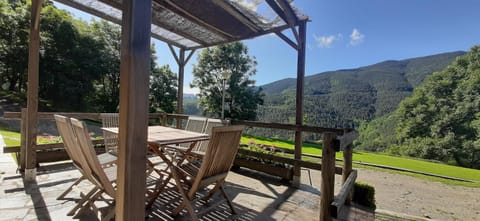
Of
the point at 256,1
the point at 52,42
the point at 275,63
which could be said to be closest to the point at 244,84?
the point at 275,63

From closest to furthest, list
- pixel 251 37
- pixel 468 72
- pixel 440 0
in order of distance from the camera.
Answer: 1. pixel 251 37
2. pixel 440 0
3. pixel 468 72

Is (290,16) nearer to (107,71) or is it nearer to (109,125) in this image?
(109,125)

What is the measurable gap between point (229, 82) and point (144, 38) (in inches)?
578

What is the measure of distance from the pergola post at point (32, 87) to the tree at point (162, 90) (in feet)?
38.0

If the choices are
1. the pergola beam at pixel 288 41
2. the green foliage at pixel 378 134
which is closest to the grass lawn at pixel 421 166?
the pergola beam at pixel 288 41

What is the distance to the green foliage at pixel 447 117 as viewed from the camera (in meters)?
15.1

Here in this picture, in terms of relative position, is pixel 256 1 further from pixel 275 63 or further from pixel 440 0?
pixel 275 63

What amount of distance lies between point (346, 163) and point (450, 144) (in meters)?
18.4

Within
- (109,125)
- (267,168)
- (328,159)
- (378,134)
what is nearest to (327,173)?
(328,159)

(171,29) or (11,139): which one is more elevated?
(171,29)

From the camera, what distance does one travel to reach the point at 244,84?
52.4 feet

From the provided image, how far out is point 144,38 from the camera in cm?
112

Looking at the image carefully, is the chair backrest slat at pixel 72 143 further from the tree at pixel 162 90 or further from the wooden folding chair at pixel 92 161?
the tree at pixel 162 90

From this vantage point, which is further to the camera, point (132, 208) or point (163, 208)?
point (163, 208)
